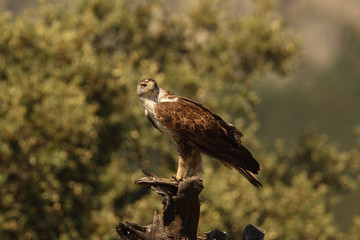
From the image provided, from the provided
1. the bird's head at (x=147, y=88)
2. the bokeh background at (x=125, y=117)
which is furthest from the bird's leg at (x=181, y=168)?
the bokeh background at (x=125, y=117)

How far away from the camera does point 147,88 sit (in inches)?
343

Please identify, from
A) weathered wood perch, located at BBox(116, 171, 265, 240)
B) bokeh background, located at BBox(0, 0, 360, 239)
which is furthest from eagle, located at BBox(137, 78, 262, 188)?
bokeh background, located at BBox(0, 0, 360, 239)

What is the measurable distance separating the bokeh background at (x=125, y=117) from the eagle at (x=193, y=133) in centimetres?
887

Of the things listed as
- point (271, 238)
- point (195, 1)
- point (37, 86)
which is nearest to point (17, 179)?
point (37, 86)

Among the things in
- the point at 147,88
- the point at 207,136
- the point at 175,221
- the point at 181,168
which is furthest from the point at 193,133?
the point at 175,221

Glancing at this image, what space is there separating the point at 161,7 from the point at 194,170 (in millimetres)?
19592

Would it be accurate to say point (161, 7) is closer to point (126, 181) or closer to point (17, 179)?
point (126, 181)

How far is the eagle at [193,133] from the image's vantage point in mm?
8492

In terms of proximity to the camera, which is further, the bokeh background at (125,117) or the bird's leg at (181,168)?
the bokeh background at (125,117)

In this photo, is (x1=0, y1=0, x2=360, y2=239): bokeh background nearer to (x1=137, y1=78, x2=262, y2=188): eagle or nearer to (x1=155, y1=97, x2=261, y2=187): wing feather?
(x1=137, y1=78, x2=262, y2=188): eagle

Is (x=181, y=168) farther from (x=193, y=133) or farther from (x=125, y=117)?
(x=125, y=117)

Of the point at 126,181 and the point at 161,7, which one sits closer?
the point at 126,181

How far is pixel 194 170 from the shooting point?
8.93 metres

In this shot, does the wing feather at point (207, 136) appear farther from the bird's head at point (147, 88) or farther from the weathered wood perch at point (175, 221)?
the weathered wood perch at point (175, 221)
